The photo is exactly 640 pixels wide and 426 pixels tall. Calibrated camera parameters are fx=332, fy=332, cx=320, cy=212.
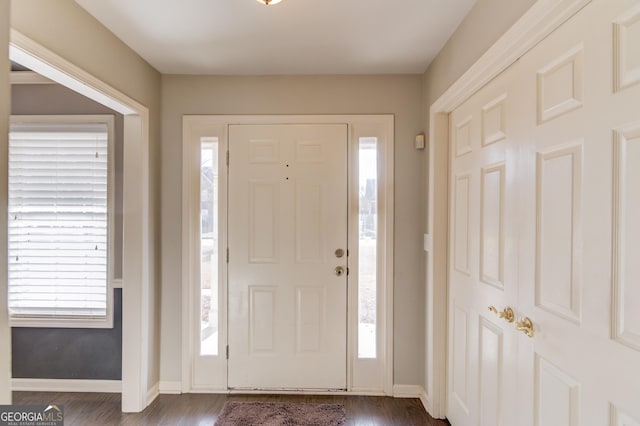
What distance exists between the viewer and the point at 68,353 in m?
2.59

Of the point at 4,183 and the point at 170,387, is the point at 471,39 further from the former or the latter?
the point at 170,387

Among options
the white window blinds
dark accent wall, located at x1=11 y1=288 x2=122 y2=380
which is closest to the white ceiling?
the white window blinds

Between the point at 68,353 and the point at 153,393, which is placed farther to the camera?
the point at 68,353

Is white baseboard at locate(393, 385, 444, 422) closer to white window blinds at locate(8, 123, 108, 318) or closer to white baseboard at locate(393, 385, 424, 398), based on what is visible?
white baseboard at locate(393, 385, 424, 398)

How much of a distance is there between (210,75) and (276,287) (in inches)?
67.2

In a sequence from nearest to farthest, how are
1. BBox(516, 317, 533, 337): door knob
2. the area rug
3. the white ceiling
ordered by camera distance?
1. BBox(516, 317, 533, 337): door knob
2. the white ceiling
3. the area rug

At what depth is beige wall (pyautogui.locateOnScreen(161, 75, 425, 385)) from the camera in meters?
2.51

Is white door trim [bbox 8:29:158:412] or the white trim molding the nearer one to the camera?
white door trim [bbox 8:29:158:412]

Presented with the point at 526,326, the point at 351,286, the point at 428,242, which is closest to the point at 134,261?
the point at 351,286

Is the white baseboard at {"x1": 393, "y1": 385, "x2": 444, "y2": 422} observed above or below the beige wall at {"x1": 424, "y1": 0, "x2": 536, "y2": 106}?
below

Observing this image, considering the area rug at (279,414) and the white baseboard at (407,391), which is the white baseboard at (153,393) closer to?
the area rug at (279,414)

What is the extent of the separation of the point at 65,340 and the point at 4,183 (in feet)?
8.48

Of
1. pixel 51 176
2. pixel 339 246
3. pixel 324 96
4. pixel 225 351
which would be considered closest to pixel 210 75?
pixel 324 96

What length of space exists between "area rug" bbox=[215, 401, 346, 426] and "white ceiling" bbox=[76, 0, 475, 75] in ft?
7.95
